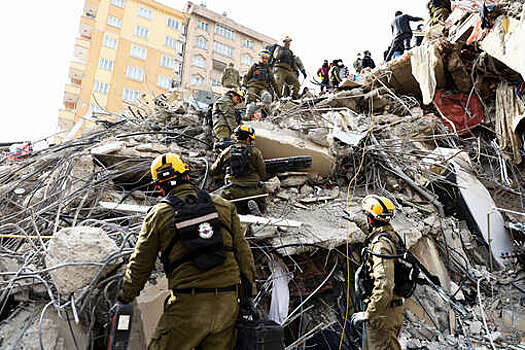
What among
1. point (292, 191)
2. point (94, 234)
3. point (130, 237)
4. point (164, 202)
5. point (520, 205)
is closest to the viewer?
point (164, 202)

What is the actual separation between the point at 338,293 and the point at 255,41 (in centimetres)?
3377

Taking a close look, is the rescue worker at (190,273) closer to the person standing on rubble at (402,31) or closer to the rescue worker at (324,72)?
the person standing on rubble at (402,31)

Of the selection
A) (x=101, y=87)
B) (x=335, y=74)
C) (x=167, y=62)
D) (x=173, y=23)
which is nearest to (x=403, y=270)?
(x=335, y=74)

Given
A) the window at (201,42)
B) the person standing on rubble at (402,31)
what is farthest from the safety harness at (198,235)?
the window at (201,42)

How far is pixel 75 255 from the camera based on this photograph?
2.31 metres

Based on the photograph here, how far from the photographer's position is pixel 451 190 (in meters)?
5.12

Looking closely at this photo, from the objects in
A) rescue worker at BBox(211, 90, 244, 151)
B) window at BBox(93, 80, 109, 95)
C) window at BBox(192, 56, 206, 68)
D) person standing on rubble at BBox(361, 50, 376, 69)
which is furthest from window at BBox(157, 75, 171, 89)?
rescue worker at BBox(211, 90, 244, 151)

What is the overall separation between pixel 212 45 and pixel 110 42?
9.12m

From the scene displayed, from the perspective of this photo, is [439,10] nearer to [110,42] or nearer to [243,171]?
[243,171]

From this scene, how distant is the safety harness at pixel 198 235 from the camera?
6.31ft

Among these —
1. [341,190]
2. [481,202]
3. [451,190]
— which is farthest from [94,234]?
[481,202]

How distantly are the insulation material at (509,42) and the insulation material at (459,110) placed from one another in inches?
A: 63.1

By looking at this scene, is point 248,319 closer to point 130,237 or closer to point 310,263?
point 130,237

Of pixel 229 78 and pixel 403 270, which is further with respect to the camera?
pixel 229 78
